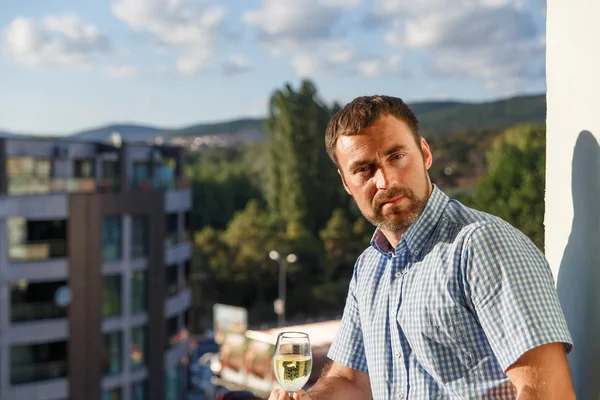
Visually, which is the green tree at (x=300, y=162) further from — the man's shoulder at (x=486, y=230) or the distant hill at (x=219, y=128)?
the man's shoulder at (x=486, y=230)

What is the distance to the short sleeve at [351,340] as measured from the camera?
1317 mm

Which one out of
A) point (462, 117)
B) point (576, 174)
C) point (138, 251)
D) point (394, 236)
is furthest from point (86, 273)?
point (462, 117)

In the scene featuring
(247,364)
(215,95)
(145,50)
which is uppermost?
(145,50)

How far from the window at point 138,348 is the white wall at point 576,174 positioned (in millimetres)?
10606

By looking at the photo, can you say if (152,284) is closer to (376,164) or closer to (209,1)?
(376,164)

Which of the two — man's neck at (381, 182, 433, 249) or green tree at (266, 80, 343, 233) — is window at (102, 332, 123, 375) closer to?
green tree at (266, 80, 343, 233)

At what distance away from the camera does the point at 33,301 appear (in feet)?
34.0

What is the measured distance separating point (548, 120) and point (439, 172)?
18.9m

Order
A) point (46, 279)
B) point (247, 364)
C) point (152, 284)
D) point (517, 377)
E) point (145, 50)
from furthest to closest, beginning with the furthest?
point (145, 50) < point (247, 364) < point (152, 284) < point (46, 279) < point (517, 377)

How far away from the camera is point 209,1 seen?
119 ft

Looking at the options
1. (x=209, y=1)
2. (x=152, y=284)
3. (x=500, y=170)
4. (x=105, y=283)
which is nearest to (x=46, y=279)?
(x=105, y=283)

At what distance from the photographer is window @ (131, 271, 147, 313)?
36.8 feet

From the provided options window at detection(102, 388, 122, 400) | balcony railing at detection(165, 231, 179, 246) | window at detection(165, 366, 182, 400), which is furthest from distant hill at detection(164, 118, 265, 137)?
window at detection(102, 388, 122, 400)

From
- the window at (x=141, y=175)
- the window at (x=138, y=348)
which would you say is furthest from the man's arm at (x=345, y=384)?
the window at (x=141, y=175)
